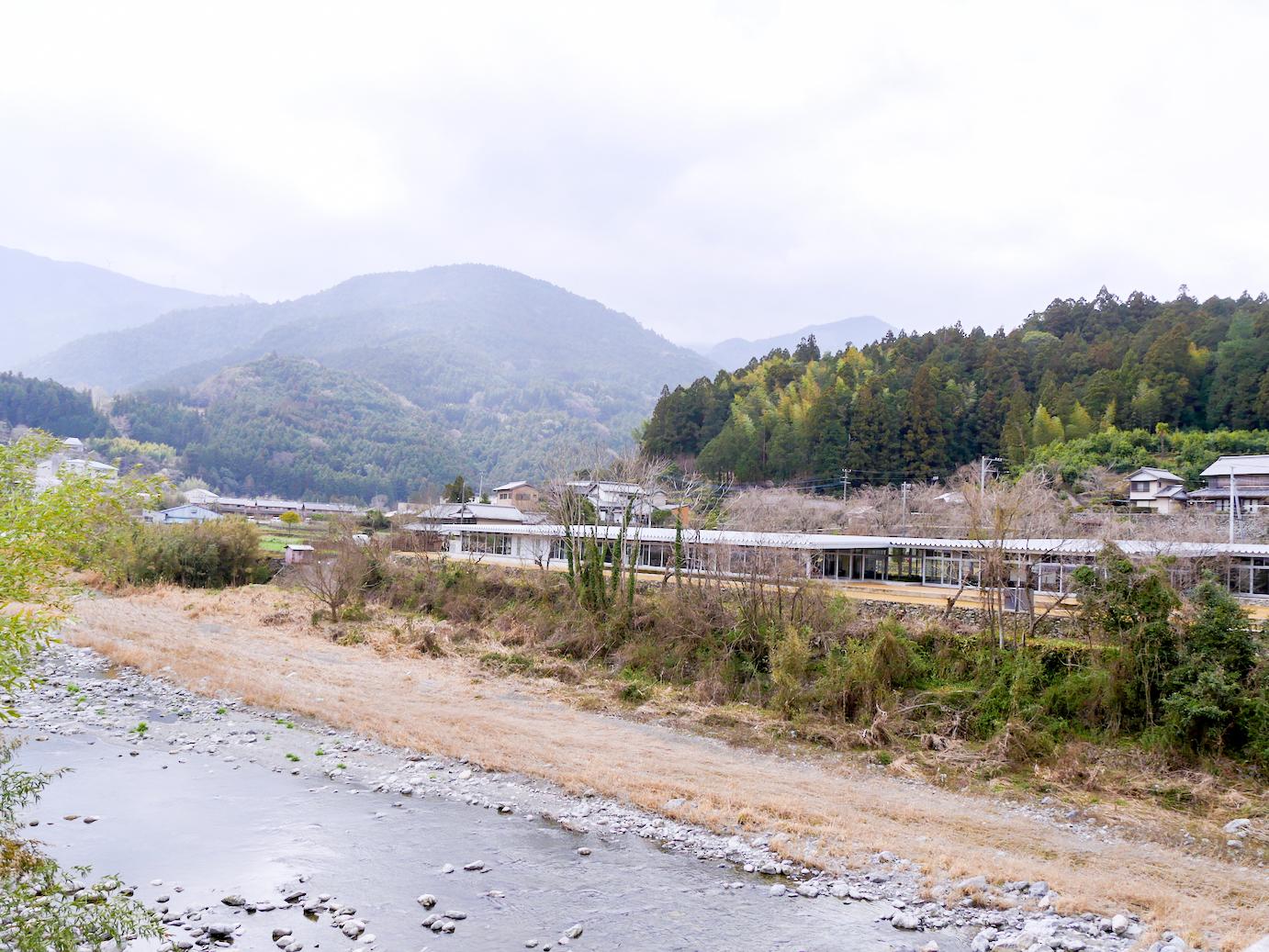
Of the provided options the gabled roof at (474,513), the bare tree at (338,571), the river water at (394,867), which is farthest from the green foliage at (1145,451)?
the river water at (394,867)

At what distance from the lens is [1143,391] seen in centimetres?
4550

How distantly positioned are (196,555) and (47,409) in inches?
2915

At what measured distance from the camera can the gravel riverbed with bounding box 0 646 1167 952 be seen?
838 cm

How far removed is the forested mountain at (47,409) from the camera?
92.6 meters

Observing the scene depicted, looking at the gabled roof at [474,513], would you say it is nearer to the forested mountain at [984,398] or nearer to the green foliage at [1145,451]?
the forested mountain at [984,398]

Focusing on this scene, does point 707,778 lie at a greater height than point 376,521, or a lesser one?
lesser

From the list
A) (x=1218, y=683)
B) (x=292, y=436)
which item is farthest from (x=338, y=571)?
(x=292, y=436)

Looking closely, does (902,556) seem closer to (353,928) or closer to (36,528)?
(353,928)

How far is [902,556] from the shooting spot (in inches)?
1191

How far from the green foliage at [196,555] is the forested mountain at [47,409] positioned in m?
65.3

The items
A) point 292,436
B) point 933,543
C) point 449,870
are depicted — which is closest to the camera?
point 449,870

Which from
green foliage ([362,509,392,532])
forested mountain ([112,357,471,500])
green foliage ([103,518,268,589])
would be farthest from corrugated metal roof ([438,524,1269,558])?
forested mountain ([112,357,471,500])

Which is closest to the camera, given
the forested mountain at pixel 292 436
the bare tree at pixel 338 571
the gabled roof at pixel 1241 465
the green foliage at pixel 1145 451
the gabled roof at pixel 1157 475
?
the bare tree at pixel 338 571

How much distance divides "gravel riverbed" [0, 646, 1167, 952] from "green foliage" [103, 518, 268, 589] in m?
26.3
